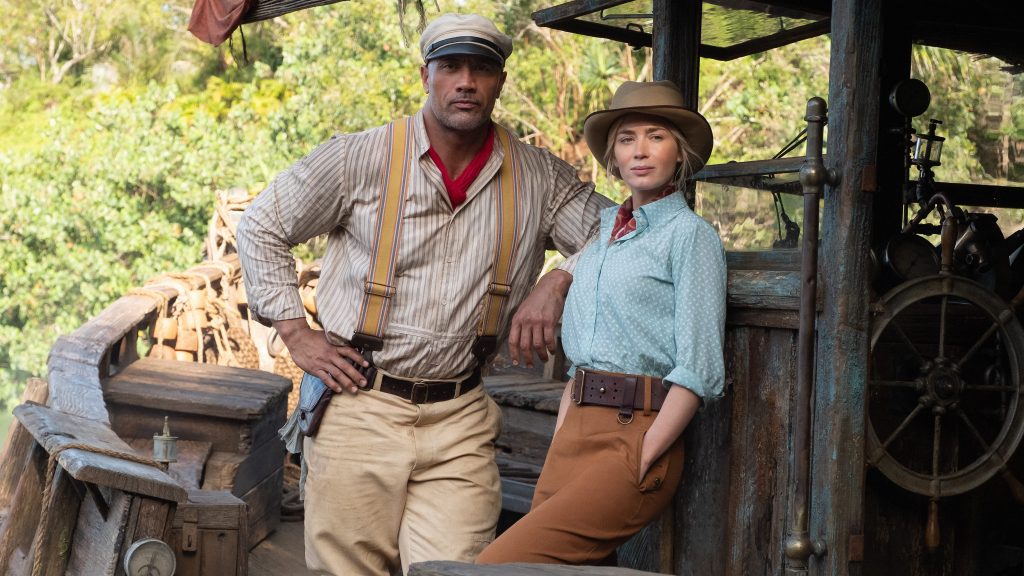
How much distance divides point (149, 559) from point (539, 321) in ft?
4.74

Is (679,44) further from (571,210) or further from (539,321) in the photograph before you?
(539,321)

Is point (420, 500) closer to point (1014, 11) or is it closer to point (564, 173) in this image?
point (564, 173)

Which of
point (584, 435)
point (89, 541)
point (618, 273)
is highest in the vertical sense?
point (618, 273)

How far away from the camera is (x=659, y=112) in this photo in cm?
307

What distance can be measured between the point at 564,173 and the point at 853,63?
47.7 inches

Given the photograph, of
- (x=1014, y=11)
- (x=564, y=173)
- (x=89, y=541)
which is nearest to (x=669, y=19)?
(x=564, y=173)

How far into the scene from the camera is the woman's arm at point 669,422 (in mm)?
2861

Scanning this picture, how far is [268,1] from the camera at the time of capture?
459 cm

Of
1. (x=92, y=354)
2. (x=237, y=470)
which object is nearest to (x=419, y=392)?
(x=237, y=470)

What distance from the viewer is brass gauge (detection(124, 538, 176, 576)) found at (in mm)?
3736

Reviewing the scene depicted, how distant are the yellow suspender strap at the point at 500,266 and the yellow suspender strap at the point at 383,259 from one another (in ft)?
0.94

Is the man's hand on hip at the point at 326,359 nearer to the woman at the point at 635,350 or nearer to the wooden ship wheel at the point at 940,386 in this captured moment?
the woman at the point at 635,350

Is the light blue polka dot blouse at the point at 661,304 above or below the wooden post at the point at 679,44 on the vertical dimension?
below

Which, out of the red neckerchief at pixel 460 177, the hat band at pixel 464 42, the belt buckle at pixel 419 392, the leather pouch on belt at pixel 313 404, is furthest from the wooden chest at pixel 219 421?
the hat band at pixel 464 42
